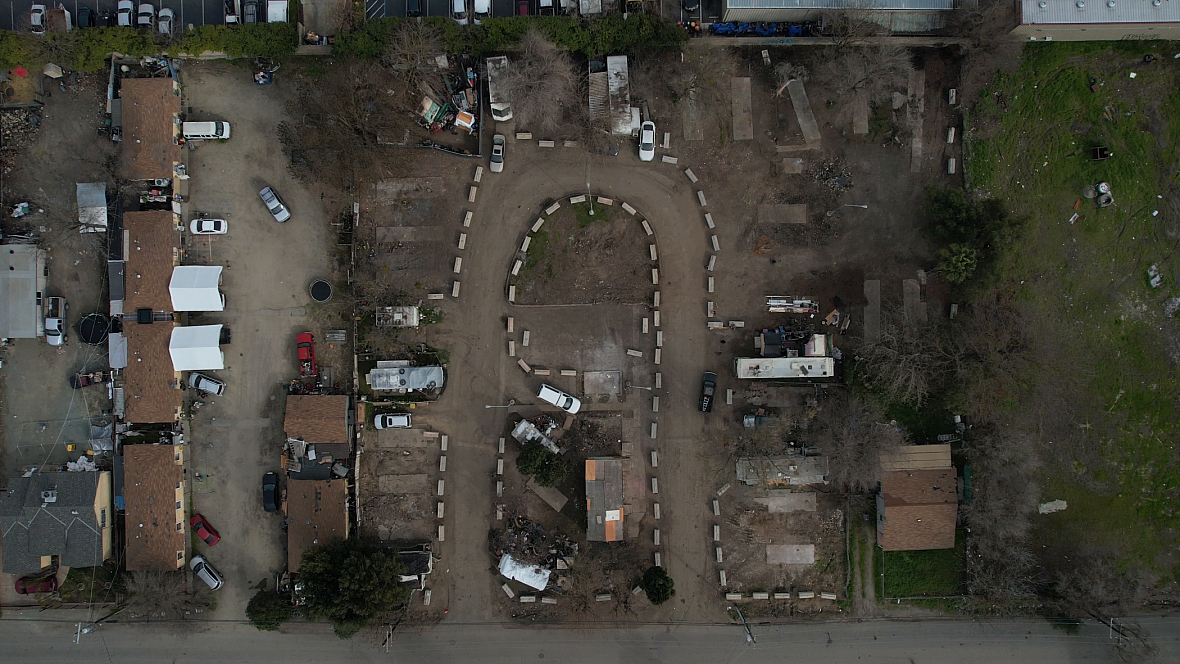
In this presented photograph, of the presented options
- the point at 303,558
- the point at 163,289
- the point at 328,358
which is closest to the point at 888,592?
the point at 303,558

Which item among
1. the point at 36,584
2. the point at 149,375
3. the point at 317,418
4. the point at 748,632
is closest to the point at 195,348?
the point at 149,375

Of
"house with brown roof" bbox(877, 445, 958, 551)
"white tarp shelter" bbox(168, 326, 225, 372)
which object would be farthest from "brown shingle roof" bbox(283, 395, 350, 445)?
"house with brown roof" bbox(877, 445, 958, 551)

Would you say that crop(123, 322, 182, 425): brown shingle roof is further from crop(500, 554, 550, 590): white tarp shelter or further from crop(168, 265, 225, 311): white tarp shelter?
crop(500, 554, 550, 590): white tarp shelter

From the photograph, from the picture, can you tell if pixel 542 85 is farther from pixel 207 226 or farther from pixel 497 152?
pixel 207 226

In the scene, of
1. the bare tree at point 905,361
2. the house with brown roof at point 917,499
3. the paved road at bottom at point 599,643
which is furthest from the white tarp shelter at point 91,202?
the house with brown roof at point 917,499

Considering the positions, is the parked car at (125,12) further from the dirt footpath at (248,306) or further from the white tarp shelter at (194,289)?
the white tarp shelter at (194,289)
